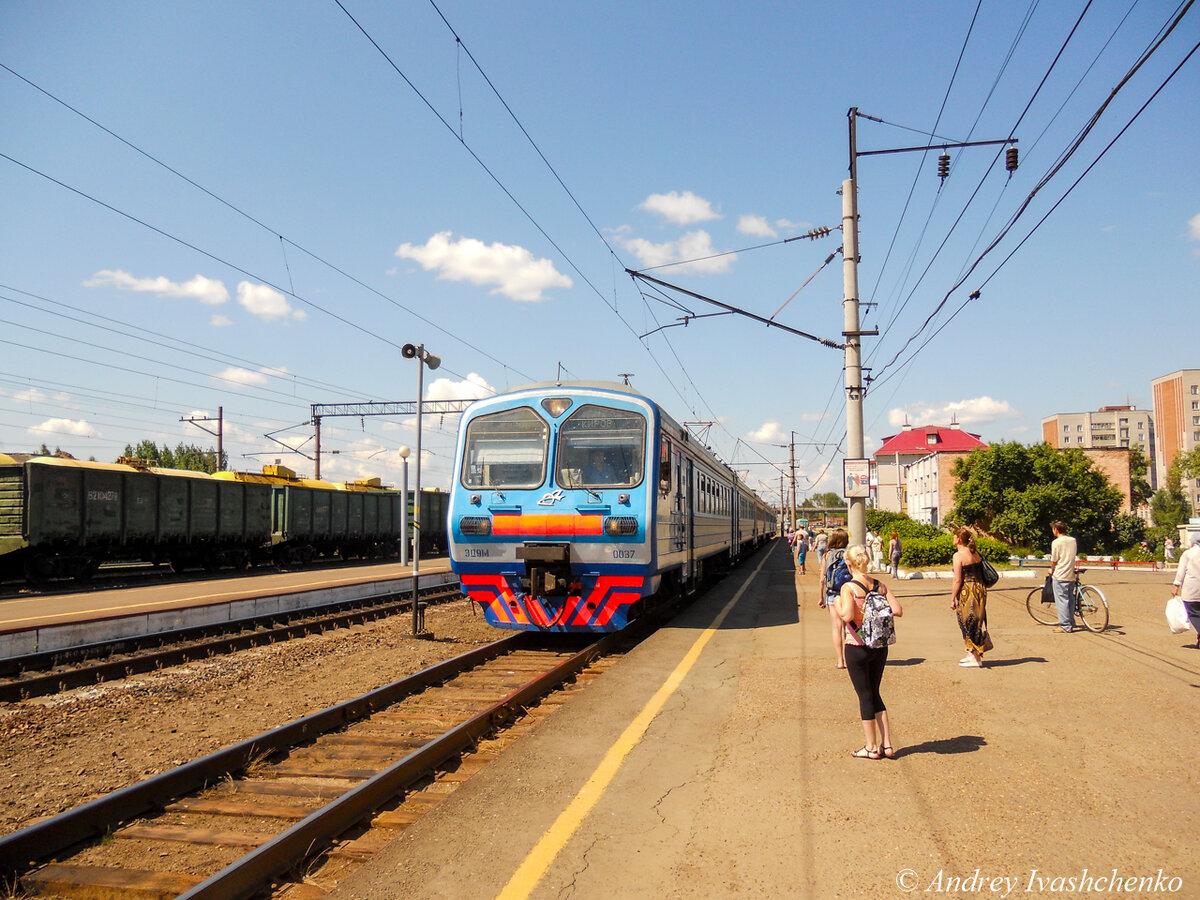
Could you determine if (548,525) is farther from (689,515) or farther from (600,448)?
(689,515)

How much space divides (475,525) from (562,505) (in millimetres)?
1152

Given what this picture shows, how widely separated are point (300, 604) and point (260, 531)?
41.2ft

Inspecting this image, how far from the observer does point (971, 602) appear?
8.59 metres

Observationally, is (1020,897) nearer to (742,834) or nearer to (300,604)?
(742,834)

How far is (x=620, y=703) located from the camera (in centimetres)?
727

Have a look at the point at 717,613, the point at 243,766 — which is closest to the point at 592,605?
the point at 717,613

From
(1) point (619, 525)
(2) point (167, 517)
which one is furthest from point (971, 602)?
(2) point (167, 517)

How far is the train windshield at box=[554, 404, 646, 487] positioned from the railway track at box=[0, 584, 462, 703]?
11.7 ft

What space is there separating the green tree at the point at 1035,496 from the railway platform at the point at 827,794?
128 feet

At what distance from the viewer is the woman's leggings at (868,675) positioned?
17.7 feet

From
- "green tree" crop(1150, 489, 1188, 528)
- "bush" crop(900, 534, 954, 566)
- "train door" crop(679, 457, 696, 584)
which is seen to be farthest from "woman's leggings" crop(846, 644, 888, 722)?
"green tree" crop(1150, 489, 1188, 528)

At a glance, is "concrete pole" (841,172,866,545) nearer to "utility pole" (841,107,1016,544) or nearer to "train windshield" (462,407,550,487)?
"utility pole" (841,107,1016,544)

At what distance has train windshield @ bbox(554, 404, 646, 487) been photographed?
410 inches

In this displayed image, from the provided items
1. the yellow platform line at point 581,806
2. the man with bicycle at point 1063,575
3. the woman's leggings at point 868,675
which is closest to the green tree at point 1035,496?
the man with bicycle at point 1063,575
